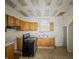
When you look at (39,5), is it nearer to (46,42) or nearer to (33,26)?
(33,26)

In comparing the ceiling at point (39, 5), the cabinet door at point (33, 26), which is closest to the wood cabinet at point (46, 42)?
the cabinet door at point (33, 26)

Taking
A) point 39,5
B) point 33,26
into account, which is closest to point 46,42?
point 33,26

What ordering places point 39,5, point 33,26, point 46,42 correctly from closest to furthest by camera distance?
point 39,5, point 46,42, point 33,26

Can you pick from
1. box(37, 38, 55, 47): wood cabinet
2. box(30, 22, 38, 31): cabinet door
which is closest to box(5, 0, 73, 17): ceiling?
box(30, 22, 38, 31): cabinet door

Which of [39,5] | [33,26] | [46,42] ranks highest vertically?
[39,5]

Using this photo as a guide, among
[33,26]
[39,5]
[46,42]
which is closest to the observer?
[39,5]

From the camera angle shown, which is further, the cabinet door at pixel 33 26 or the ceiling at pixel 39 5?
the cabinet door at pixel 33 26

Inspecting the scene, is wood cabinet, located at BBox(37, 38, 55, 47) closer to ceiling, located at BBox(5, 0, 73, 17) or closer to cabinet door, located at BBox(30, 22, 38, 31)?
cabinet door, located at BBox(30, 22, 38, 31)

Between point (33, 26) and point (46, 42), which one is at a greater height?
point (33, 26)

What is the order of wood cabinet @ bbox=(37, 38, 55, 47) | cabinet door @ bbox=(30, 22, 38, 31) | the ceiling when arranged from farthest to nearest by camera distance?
cabinet door @ bbox=(30, 22, 38, 31) < wood cabinet @ bbox=(37, 38, 55, 47) < the ceiling

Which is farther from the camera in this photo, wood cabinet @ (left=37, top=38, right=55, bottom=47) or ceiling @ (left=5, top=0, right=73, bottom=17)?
wood cabinet @ (left=37, top=38, right=55, bottom=47)

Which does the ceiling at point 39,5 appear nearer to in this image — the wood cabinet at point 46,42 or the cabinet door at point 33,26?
the cabinet door at point 33,26

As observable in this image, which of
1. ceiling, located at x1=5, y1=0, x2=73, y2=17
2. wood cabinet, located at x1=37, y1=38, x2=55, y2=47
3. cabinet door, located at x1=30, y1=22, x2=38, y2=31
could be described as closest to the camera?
ceiling, located at x1=5, y1=0, x2=73, y2=17
